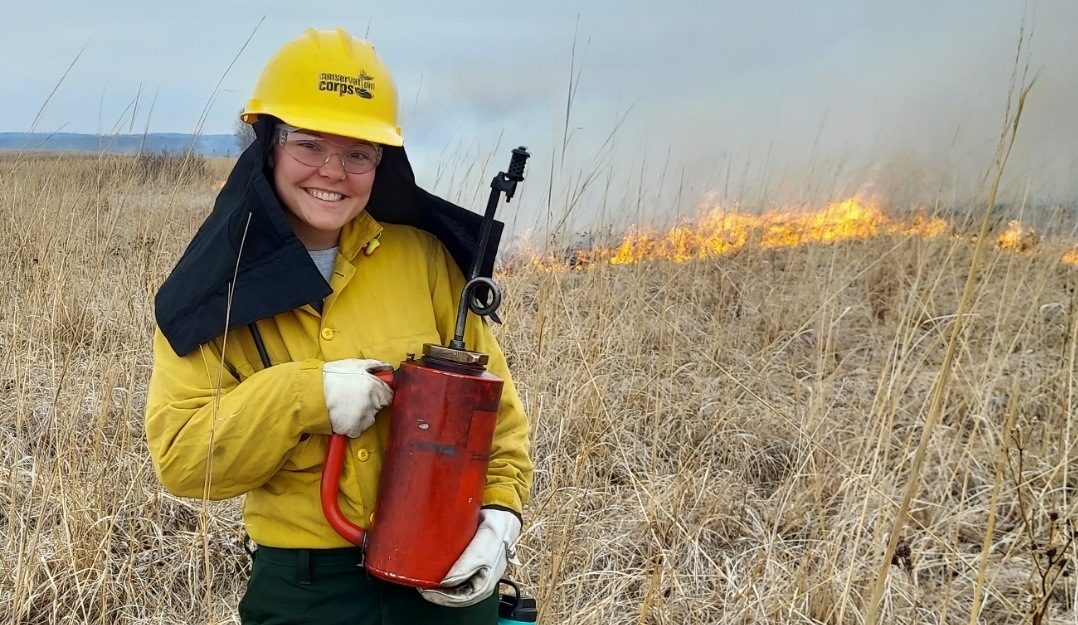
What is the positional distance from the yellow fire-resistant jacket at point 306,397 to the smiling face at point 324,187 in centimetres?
Answer: 8

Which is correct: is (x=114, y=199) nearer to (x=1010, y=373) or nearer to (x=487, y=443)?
(x=487, y=443)

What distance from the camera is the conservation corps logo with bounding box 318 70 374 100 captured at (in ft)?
4.36

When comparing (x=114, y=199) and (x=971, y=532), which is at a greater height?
(x=114, y=199)

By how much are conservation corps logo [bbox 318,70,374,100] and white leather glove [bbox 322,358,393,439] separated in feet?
1.66

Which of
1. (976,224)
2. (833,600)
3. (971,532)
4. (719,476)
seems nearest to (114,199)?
(719,476)

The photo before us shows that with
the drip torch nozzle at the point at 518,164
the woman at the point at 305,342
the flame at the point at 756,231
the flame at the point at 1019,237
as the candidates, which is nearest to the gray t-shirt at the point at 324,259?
the woman at the point at 305,342

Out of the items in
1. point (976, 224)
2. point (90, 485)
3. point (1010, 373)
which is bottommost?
point (90, 485)

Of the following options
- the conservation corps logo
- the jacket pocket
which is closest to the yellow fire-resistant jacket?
the jacket pocket

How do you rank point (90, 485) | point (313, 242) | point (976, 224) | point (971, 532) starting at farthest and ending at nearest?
point (976, 224) < point (971, 532) < point (90, 485) < point (313, 242)

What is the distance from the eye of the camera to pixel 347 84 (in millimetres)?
1345

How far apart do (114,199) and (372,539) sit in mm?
3713

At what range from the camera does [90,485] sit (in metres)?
2.38

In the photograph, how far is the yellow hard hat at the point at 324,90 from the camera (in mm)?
1319

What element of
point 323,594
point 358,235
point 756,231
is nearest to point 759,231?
point 756,231
